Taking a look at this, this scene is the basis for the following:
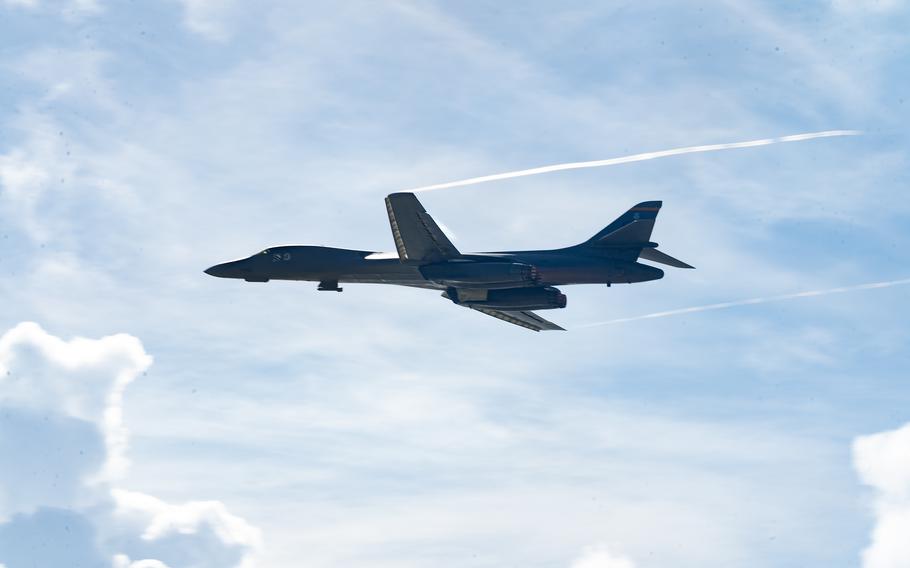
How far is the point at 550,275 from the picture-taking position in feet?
178

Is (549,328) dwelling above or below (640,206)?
below

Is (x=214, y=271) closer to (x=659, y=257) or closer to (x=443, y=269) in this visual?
(x=443, y=269)

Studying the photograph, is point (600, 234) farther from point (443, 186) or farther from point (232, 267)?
point (232, 267)

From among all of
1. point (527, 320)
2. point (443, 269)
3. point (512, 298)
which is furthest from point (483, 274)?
point (527, 320)

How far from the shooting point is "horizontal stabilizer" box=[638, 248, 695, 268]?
178 ft

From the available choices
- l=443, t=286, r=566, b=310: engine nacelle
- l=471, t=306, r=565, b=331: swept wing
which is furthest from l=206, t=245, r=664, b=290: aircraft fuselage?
l=471, t=306, r=565, b=331: swept wing

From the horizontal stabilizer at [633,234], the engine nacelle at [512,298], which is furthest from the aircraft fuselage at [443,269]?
the engine nacelle at [512,298]

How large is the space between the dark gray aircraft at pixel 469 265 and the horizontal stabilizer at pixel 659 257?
0.06 metres

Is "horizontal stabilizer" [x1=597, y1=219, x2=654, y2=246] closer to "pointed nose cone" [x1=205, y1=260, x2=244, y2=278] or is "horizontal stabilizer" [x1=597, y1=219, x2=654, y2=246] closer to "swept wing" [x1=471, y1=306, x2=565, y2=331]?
"swept wing" [x1=471, y1=306, x2=565, y2=331]

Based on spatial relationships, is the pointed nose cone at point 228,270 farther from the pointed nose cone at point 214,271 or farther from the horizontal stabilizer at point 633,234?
the horizontal stabilizer at point 633,234

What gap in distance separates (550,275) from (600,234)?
4876 mm

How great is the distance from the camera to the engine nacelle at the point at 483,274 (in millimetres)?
51781

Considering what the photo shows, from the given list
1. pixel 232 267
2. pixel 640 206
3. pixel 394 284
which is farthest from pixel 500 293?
pixel 232 267

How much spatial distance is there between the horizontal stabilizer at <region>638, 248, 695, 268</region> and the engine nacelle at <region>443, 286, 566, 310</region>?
5.86 m
